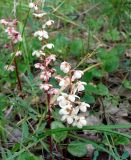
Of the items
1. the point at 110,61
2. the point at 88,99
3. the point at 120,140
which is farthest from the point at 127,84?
the point at 120,140

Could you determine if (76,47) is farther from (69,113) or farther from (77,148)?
(69,113)

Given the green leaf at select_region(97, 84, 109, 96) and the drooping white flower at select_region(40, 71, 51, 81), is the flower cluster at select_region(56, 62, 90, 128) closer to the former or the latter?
the drooping white flower at select_region(40, 71, 51, 81)

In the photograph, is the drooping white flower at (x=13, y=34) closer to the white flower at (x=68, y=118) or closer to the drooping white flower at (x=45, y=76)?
the drooping white flower at (x=45, y=76)

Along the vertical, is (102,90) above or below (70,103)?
below

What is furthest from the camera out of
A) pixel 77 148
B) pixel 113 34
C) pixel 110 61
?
pixel 113 34

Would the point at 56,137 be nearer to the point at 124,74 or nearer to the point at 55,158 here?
the point at 55,158

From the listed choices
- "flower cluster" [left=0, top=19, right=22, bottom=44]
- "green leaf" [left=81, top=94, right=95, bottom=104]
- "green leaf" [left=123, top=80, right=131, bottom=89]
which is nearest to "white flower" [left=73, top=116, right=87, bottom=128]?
"green leaf" [left=81, top=94, right=95, bottom=104]

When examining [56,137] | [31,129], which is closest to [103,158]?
[56,137]

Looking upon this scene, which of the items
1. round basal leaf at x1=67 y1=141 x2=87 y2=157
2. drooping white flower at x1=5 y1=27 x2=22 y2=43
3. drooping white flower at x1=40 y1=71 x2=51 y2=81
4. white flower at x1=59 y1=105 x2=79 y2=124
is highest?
drooping white flower at x1=5 y1=27 x2=22 y2=43

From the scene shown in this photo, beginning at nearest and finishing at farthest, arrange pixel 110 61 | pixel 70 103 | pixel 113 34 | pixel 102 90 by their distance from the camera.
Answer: pixel 70 103 < pixel 102 90 < pixel 110 61 < pixel 113 34
